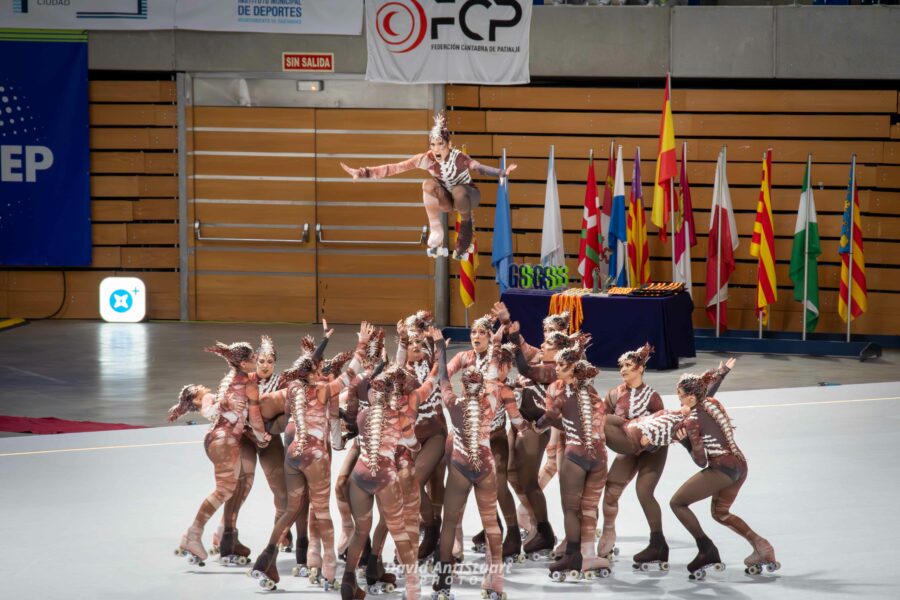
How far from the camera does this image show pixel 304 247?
57.4 feet

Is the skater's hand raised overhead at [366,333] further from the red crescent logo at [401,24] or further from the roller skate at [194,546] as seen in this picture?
the red crescent logo at [401,24]

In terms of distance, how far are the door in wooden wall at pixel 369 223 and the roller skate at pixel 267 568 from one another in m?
10.1

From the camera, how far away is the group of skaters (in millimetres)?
7000

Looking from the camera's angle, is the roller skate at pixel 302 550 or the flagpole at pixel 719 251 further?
the flagpole at pixel 719 251

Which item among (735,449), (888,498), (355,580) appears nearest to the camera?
(355,580)

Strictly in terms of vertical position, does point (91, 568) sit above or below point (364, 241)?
below

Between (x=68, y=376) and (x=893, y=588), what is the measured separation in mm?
9163

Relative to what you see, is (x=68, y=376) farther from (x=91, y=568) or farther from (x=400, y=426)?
(x=400, y=426)

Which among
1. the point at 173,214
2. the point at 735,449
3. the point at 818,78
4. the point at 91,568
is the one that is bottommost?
the point at 91,568

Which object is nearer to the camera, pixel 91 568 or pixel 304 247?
pixel 91 568

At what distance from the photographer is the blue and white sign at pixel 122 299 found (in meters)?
17.4

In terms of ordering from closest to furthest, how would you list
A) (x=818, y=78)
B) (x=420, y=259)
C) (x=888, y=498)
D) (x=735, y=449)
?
(x=735, y=449)
(x=888, y=498)
(x=818, y=78)
(x=420, y=259)

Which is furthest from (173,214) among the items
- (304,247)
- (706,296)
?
(706,296)

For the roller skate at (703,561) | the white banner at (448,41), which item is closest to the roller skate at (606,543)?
the roller skate at (703,561)
